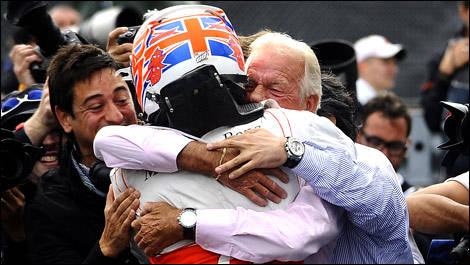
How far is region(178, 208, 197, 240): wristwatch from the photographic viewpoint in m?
2.35

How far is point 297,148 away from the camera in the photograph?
92.5 inches

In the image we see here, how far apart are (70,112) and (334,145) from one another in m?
1.57

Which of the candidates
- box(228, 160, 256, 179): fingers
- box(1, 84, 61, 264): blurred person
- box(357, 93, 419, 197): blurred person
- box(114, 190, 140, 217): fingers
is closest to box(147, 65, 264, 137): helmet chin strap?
box(228, 160, 256, 179): fingers

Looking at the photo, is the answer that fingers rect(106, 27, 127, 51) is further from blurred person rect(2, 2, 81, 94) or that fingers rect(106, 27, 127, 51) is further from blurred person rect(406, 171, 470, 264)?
blurred person rect(406, 171, 470, 264)

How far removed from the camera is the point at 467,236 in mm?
2617

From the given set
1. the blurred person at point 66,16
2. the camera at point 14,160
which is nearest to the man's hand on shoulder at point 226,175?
the camera at point 14,160

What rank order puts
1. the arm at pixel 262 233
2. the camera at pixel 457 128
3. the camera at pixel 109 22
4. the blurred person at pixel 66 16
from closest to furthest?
the arm at pixel 262 233, the camera at pixel 457 128, the camera at pixel 109 22, the blurred person at pixel 66 16

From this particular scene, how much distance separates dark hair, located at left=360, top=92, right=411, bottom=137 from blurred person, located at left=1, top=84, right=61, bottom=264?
2128 millimetres

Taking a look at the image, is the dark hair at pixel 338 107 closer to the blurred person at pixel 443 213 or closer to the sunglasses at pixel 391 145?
the blurred person at pixel 443 213

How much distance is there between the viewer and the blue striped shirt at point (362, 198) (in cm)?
236

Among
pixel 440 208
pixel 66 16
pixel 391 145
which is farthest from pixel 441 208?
pixel 66 16

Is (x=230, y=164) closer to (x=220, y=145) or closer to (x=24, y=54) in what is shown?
(x=220, y=145)

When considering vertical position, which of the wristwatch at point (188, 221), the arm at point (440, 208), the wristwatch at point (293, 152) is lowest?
the arm at point (440, 208)

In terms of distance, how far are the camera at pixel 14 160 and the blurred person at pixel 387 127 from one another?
223cm
